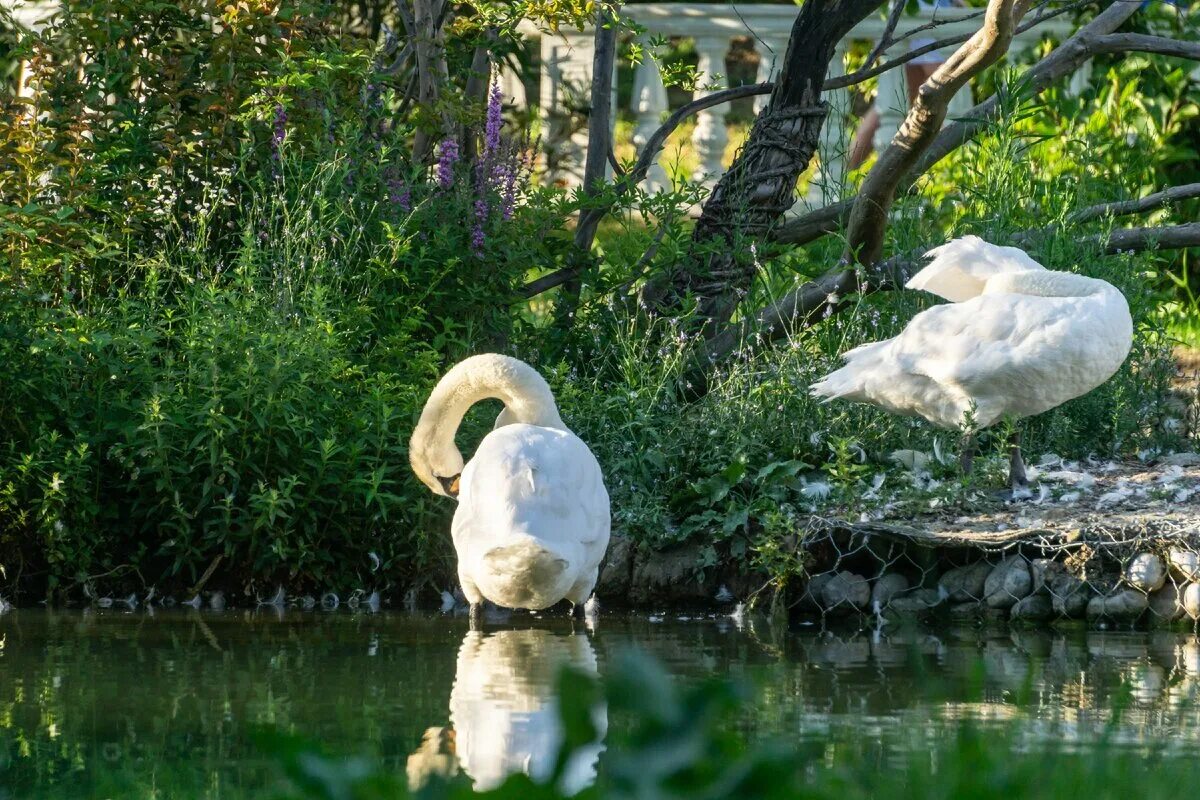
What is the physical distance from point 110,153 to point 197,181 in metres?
0.43

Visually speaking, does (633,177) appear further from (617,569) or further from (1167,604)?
(1167,604)

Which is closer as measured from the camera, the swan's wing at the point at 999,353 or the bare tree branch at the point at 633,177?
the swan's wing at the point at 999,353

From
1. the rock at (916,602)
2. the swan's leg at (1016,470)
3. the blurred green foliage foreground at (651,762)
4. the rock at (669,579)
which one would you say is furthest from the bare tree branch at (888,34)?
the blurred green foliage foreground at (651,762)

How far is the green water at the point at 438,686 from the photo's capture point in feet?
12.9

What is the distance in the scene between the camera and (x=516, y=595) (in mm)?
5191

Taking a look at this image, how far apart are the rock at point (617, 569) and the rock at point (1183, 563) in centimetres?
213

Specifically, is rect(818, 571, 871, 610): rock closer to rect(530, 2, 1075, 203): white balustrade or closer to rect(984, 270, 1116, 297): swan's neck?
rect(984, 270, 1116, 297): swan's neck

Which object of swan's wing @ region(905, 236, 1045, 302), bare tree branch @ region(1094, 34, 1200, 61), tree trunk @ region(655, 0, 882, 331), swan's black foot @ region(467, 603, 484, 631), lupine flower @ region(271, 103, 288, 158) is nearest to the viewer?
swan's black foot @ region(467, 603, 484, 631)

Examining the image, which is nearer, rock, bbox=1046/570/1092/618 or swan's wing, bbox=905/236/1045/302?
rock, bbox=1046/570/1092/618

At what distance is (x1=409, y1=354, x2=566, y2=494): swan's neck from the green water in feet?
2.04

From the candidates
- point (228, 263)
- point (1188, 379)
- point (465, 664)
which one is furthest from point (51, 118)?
point (1188, 379)

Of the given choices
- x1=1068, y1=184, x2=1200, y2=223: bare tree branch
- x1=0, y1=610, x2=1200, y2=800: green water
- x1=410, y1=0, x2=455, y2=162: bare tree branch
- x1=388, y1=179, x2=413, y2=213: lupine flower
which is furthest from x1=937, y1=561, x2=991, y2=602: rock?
x1=410, y1=0, x2=455, y2=162: bare tree branch

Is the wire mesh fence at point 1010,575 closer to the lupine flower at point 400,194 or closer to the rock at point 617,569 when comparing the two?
the rock at point 617,569

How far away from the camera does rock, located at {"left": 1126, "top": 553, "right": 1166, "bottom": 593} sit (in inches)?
247
